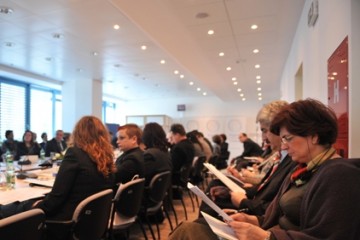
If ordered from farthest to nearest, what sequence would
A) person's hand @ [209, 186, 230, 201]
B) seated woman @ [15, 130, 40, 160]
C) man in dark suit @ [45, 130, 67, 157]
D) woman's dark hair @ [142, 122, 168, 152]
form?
man in dark suit @ [45, 130, 67, 157] → seated woman @ [15, 130, 40, 160] → woman's dark hair @ [142, 122, 168, 152] → person's hand @ [209, 186, 230, 201]

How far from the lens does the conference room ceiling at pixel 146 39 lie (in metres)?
3.62

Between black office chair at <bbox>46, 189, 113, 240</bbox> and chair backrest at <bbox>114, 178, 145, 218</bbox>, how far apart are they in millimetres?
296

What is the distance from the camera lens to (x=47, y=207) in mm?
1726

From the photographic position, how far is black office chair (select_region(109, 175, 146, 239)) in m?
2.11

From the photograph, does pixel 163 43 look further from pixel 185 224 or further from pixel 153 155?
pixel 185 224

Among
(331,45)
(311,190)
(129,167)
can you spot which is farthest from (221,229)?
(331,45)

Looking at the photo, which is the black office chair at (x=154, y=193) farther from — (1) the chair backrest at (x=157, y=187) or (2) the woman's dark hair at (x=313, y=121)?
(2) the woman's dark hair at (x=313, y=121)

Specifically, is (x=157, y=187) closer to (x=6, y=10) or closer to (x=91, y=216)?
(x=91, y=216)

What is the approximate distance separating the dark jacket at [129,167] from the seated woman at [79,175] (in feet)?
1.55

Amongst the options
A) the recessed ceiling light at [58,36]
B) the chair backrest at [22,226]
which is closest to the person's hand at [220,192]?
the chair backrest at [22,226]

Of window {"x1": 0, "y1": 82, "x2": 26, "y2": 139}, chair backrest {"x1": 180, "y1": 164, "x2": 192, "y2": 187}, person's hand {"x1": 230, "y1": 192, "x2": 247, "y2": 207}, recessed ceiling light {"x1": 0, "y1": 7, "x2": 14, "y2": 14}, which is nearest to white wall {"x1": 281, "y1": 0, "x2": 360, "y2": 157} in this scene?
person's hand {"x1": 230, "y1": 192, "x2": 247, "y2": 207}

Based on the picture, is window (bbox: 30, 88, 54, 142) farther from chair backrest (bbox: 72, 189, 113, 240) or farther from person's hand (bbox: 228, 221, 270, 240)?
person's hand (bbox: 228, 221, 270, 240)

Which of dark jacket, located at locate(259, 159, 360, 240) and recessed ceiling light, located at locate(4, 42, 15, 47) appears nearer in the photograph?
dark jacket, located at locate(259, 159, 360, 240)

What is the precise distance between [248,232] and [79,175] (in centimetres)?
121
